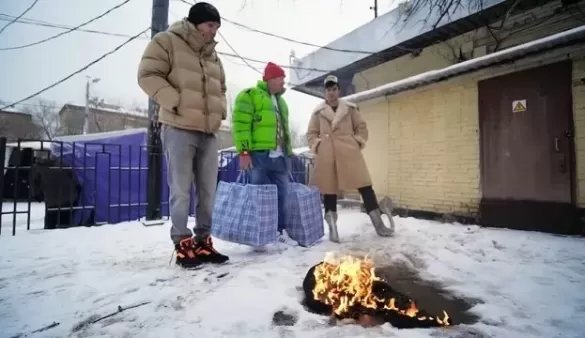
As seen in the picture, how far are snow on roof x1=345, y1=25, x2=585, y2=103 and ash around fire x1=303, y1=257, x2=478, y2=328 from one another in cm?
433

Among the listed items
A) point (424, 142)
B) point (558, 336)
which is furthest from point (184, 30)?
point (424, 142)

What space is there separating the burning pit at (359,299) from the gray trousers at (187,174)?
1.29m

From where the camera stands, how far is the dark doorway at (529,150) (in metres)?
→ 4.70

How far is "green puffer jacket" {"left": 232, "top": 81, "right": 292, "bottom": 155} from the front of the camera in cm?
343

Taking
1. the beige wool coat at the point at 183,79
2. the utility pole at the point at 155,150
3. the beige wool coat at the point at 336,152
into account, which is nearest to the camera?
the beige wool coat at the point at 183,79

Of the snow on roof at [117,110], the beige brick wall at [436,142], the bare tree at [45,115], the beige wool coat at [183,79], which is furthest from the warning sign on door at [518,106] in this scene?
the bare tree at [45,115]

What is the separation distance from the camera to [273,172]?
3.72 metres

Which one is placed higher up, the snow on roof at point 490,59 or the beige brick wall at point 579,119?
the snow on roof at point 490,59

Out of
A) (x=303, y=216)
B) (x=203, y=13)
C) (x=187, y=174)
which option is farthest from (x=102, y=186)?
(x=203, y=13)

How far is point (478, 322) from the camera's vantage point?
174cm

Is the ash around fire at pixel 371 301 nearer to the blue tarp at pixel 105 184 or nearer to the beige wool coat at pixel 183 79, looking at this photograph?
the beige wool coat at pixel 183 79

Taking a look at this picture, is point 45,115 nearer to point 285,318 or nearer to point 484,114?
point 484,114

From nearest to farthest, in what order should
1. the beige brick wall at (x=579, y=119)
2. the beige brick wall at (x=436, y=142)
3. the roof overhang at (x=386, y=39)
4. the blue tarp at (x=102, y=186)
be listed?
the beige brick wall at (x=579, y=119)
the roof overhang at (x=386, y=39)
the beige brick wall at (x=436, y=142)
the blue tarp at (x=102, y=186)

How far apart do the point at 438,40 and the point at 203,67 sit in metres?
5.76
